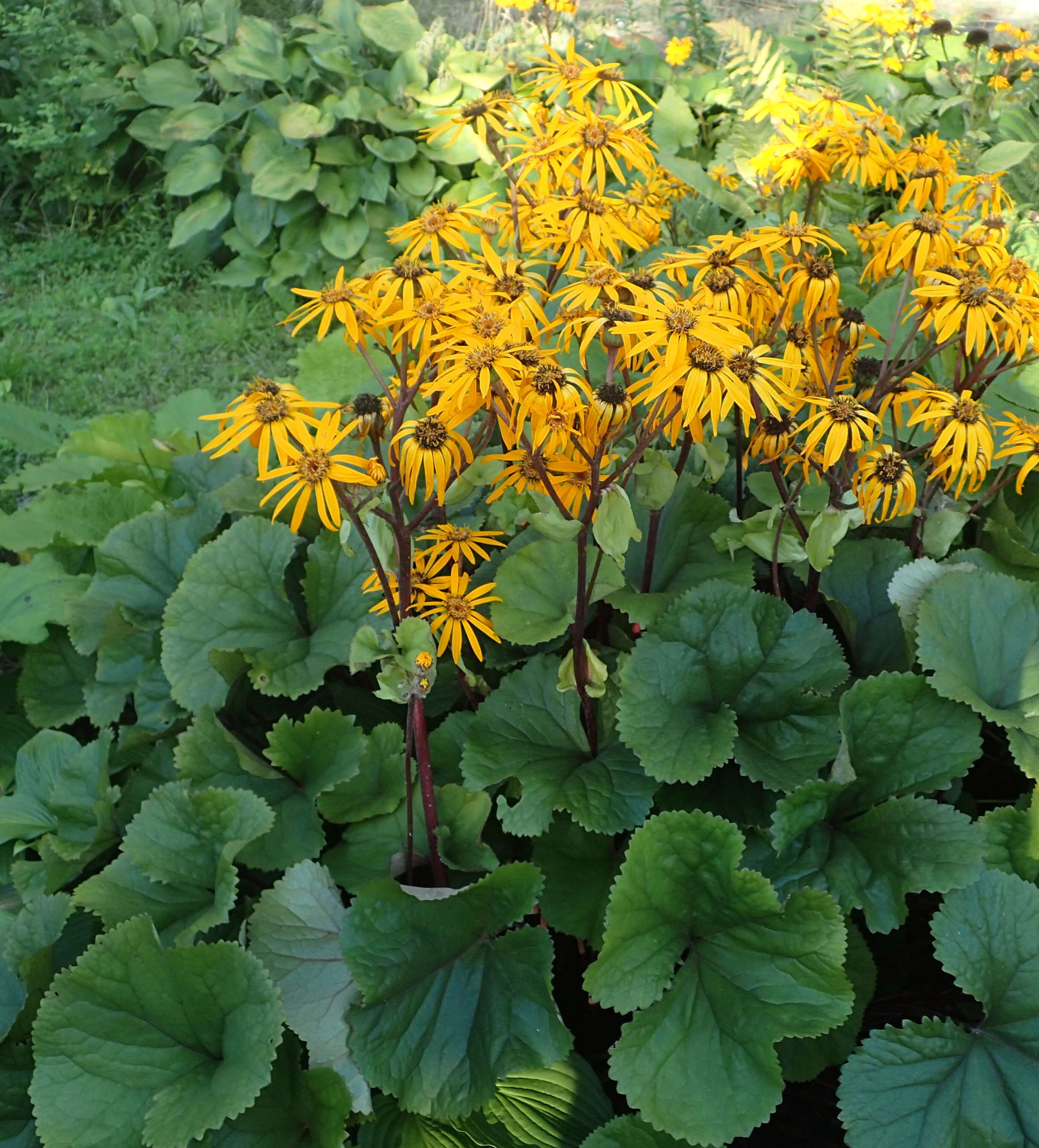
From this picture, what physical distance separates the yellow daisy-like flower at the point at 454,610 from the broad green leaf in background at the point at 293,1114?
1.93ft

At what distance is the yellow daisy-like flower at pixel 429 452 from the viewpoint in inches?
48.8

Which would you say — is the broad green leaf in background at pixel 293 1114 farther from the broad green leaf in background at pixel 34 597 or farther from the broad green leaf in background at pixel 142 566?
the broad green leaf in background at pixel 34 597

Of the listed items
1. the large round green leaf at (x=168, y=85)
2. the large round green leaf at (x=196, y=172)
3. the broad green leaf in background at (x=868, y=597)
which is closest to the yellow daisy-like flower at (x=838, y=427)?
the broad green leaf in background at (x=868, y=597)

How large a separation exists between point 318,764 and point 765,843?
698mm

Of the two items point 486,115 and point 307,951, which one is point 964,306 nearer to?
point 486,115

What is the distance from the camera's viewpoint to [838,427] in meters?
1.27

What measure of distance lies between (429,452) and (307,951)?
0.75 m

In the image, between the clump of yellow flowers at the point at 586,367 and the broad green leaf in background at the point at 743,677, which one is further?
the broad green leaf in background at the point at 743,677

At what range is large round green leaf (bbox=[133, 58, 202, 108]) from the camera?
4902 millimetres

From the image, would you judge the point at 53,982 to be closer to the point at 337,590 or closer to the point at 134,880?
the point at 134,880

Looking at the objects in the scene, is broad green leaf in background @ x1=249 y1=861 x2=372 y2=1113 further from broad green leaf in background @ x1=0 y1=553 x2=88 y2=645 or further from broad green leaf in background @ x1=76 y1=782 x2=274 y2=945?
broad green leaf in background @ x1=0 y1=553 x2=88 y2=645

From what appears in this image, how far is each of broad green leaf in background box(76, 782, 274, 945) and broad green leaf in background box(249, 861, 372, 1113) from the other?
76 millimetres

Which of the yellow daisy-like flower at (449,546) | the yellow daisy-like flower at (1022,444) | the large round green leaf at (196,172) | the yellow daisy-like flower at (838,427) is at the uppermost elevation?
the yellow daisy-like flower at (838,427)

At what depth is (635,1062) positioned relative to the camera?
1281 millimetres
